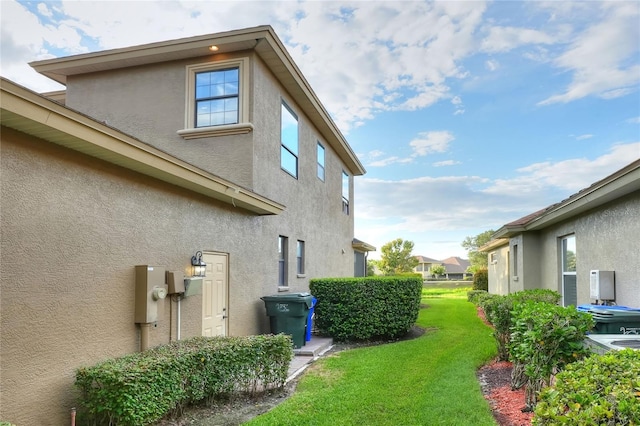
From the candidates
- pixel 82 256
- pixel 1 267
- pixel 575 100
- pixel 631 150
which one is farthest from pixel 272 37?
pixel 631 150

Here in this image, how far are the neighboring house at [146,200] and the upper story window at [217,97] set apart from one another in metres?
0.03

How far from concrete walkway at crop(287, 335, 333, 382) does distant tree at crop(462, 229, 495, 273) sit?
5041 centimetres

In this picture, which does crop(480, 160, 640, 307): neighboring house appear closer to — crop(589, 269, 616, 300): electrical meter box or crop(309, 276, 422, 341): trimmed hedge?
crop(589, 269, 616, 300): electrical meter box

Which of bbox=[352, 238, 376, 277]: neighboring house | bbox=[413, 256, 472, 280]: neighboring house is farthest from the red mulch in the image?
bbox=[413, 256, 472, 280]: neighboring house

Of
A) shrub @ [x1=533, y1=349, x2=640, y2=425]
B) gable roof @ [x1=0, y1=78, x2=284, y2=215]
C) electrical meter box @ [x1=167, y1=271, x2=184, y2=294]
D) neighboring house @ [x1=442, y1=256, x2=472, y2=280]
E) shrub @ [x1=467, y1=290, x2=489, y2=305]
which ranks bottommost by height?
neighboring house @ [x1=442, y1=256, x2=472, y2=280]

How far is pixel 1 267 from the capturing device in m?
4.03

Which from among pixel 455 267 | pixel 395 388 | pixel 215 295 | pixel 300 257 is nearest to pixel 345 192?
pixel 300 257

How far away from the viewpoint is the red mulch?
509cm

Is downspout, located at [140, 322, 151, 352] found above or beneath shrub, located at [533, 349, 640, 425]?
beneath

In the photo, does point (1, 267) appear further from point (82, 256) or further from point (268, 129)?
point (268, 129)

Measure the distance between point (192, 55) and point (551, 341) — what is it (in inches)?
336

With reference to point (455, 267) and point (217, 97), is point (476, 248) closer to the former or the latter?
point (455, 267)

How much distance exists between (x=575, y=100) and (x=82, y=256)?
14232mm

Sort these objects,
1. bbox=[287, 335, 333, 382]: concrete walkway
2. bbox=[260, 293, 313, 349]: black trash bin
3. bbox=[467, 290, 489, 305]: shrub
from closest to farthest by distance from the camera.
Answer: bbox=[287, 335, 333, 382]: concrete walkway < bbox=[260, 293, 313, 349]: black trash bin < bbox=[467, 290, 489, 305]: shrub
